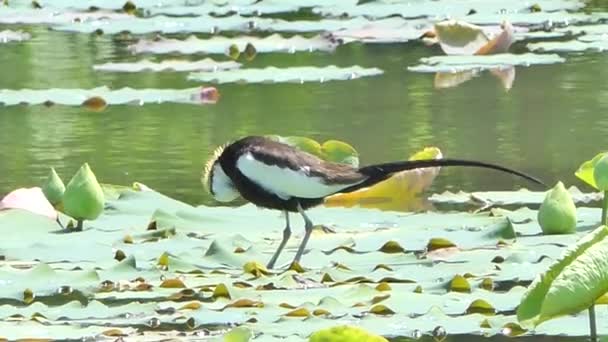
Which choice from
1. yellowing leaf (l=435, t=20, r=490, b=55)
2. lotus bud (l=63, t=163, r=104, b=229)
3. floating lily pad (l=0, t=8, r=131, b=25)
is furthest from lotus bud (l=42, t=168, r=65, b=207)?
floating lily pad (l=0, t=8, r=131, b=25)

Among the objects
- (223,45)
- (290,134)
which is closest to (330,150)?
(290,134)

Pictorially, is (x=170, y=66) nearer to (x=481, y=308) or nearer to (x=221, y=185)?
(x=221, y=185)

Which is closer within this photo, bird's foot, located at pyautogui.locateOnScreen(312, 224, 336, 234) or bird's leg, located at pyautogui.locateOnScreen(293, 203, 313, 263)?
bird's leg, located at pyautogui.locateOnScreen(293, 203, 313, 263)

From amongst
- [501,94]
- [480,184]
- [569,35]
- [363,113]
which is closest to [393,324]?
[480,184]

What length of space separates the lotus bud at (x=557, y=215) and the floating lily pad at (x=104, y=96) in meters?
3.43

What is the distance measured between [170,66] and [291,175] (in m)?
4.37

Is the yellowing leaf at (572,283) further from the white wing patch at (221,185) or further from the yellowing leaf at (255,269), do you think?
the white wing patch at (221,185)

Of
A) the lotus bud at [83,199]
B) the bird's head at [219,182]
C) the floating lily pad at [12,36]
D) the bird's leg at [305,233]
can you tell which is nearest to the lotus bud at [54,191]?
the lotus bud at [83,199]

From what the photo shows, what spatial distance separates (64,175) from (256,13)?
491 cm

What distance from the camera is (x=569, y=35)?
364 inches

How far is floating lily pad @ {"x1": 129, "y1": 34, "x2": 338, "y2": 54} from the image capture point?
8.96 m

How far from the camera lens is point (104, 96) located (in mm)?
7516

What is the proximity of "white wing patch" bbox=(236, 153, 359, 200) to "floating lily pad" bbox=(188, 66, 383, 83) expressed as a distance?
350cm

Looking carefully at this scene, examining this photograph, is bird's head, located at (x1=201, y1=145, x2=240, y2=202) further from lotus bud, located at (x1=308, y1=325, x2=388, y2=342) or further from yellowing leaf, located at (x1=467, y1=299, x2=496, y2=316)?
lotus bud, located at (x1=308, y1=325, x2=388, y2=342)
